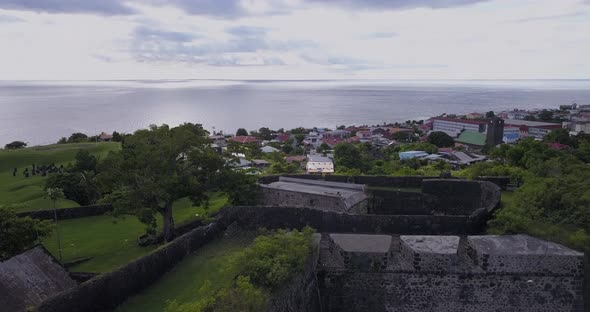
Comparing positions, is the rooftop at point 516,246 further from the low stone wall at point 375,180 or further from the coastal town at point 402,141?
the coastal town at point 402,141

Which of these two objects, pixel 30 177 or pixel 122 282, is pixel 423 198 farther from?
pixel 30 177

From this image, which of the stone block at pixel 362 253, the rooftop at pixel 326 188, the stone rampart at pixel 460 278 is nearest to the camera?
the stone rampart at pixel 460 278

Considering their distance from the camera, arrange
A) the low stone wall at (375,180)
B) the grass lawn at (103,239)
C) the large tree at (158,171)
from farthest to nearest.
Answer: the low stone wall at (375,180) < the grass lawn at (103,239) < the large tree at (158,171)

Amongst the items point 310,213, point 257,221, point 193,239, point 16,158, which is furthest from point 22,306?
point 16,158

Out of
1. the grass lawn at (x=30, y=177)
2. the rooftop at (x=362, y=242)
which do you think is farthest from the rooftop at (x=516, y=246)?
the grass lawn at (x=30, y=177)

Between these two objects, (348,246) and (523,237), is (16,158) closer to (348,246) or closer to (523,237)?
(348,246)
